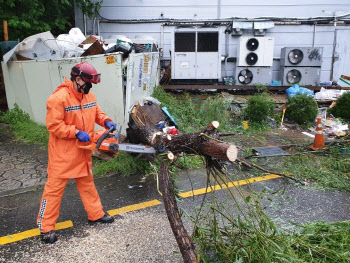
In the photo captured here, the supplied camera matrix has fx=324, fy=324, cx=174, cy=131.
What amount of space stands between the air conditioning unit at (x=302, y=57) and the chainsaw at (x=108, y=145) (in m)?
8.89

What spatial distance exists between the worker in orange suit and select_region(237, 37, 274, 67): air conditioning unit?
8.20 metres

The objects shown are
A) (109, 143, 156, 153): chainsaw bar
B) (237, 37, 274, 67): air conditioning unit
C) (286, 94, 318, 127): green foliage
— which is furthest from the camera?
(237, 37, 274, 67): air conditioning unit

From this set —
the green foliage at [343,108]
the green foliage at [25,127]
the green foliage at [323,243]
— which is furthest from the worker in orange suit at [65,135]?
the green foliage at [343,108]

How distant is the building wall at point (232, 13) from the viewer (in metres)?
11.7

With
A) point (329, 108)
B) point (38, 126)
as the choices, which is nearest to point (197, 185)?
point (38, 126)

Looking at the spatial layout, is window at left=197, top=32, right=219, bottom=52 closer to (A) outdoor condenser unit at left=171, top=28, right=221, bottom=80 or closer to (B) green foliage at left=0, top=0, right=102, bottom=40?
(A) outdoor condenser unit at left=171, top=28, right=221, bottom=80

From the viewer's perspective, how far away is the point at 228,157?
7.98ft

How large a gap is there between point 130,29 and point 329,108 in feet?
23.9

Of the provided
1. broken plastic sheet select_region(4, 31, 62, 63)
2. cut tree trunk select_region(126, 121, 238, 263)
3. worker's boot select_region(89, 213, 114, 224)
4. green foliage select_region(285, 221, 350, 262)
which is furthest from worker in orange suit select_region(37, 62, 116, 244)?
broken plastic sheet select_region(4, 31, 62, 63)

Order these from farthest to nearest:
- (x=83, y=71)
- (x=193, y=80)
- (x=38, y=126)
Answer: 1. (x=193, y=80)
2. (x=38, y=126)
3. (x=83, y=71)

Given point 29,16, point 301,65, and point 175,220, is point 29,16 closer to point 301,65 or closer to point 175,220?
point 175,220

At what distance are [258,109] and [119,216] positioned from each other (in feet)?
16.5

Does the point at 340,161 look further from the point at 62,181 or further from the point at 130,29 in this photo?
the point at 130,29

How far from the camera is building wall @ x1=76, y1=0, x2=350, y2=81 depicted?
11734mm
